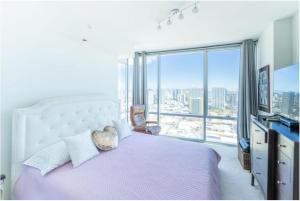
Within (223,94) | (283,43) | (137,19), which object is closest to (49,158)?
(137,19)

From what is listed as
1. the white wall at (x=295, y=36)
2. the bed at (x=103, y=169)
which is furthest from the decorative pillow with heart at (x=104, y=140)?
the white wall at (x=295, y=36)

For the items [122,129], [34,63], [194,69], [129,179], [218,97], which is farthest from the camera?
[194,69]

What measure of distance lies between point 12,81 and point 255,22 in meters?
3.60

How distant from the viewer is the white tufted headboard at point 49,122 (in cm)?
177

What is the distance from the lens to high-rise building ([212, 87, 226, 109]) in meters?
4.20

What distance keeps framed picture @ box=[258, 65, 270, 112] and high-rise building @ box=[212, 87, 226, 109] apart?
0.91m

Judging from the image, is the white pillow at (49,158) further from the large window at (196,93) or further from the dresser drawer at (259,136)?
the large window at (196,93)

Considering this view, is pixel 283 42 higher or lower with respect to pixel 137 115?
higher

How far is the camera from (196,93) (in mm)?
4473

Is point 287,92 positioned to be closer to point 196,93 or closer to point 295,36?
point 295,36

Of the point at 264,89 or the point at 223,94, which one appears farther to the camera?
the point at 223,94

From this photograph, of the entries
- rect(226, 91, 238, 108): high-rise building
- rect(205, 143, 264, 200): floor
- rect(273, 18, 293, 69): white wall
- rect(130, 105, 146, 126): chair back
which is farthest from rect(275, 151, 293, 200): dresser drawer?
rect(130, 105, 146, 126): chair back

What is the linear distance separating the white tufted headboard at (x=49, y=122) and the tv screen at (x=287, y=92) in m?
2.66

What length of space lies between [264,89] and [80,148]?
3270 millimetres
